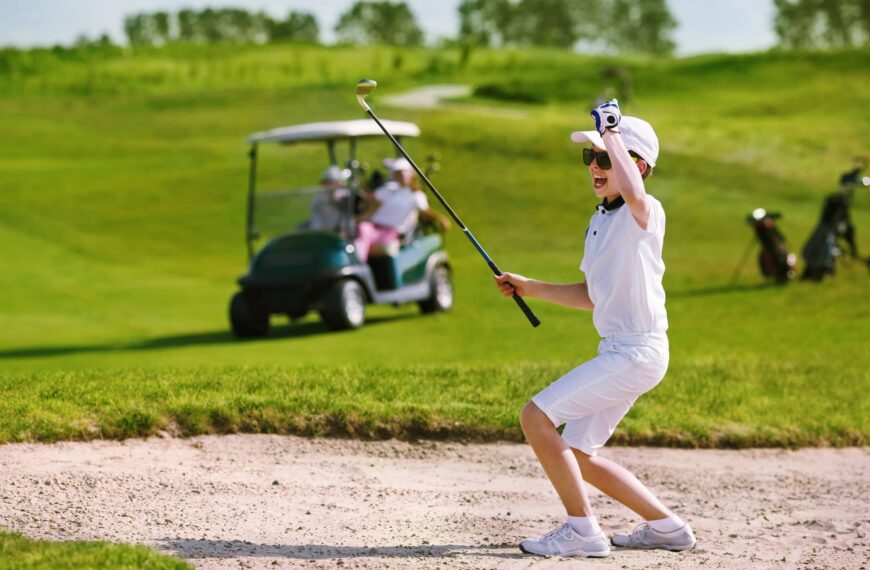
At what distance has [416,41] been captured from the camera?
469 ft

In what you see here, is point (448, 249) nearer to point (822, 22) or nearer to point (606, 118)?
point (606, 118)

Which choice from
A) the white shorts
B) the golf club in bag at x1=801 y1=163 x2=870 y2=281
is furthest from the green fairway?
the white shorts

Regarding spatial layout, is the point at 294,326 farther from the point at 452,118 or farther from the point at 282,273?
the point at 452,118

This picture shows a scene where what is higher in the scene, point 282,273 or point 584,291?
point 584,291

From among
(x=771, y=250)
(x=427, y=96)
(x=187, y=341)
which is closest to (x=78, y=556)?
(x=187, y=341)

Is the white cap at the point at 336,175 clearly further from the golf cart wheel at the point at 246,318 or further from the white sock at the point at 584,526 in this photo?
the white sock at the point at 584,526

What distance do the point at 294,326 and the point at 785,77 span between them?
51.5 metres

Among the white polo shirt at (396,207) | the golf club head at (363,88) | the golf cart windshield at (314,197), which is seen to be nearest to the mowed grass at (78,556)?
the golf club head at (363,88)

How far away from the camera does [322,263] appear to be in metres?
15.3

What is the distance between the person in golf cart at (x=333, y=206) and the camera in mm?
15922

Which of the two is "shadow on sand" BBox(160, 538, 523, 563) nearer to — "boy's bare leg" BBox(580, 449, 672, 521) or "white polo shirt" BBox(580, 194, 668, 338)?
"boy's bare leg" BBox(580, 449, 672, 521)

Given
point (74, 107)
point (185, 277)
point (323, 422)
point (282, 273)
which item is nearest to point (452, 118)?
point (74, 107)

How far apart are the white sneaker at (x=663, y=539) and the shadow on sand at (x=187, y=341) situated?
876 cm

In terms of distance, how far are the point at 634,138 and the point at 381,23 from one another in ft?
464
